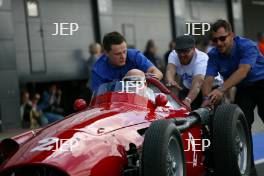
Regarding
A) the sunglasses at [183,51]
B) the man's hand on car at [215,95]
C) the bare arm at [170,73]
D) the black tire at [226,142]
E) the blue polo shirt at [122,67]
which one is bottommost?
the black tire at [226,142]

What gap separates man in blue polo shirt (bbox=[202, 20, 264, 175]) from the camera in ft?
26.4

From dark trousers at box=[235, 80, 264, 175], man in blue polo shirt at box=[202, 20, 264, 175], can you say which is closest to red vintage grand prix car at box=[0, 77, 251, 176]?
man in blue polo shirt at box=[202, 20, 264, 175]

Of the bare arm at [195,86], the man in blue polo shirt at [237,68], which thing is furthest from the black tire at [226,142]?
the bare arm at [195,86]

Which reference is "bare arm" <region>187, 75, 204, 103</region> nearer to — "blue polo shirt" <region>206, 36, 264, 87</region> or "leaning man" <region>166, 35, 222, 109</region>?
"leaning man" <region>166, 35, 222, 109</region>

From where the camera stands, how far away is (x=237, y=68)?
8398mm

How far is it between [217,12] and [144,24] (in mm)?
4487

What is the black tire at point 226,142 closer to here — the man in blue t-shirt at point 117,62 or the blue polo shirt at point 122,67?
the man in blue t-shirt at point 117,62

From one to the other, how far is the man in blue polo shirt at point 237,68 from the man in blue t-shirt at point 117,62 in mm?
679

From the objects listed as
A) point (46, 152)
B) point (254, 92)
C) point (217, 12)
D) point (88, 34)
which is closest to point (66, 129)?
point (46, 152)

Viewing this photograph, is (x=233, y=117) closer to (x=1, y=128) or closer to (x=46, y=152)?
(x=46, y=152)

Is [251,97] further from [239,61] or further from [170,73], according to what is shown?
[170,73]

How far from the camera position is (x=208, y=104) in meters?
7.90

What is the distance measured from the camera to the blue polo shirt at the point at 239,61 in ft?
26.9

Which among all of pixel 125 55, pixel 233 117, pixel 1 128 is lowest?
pixel 1 128
